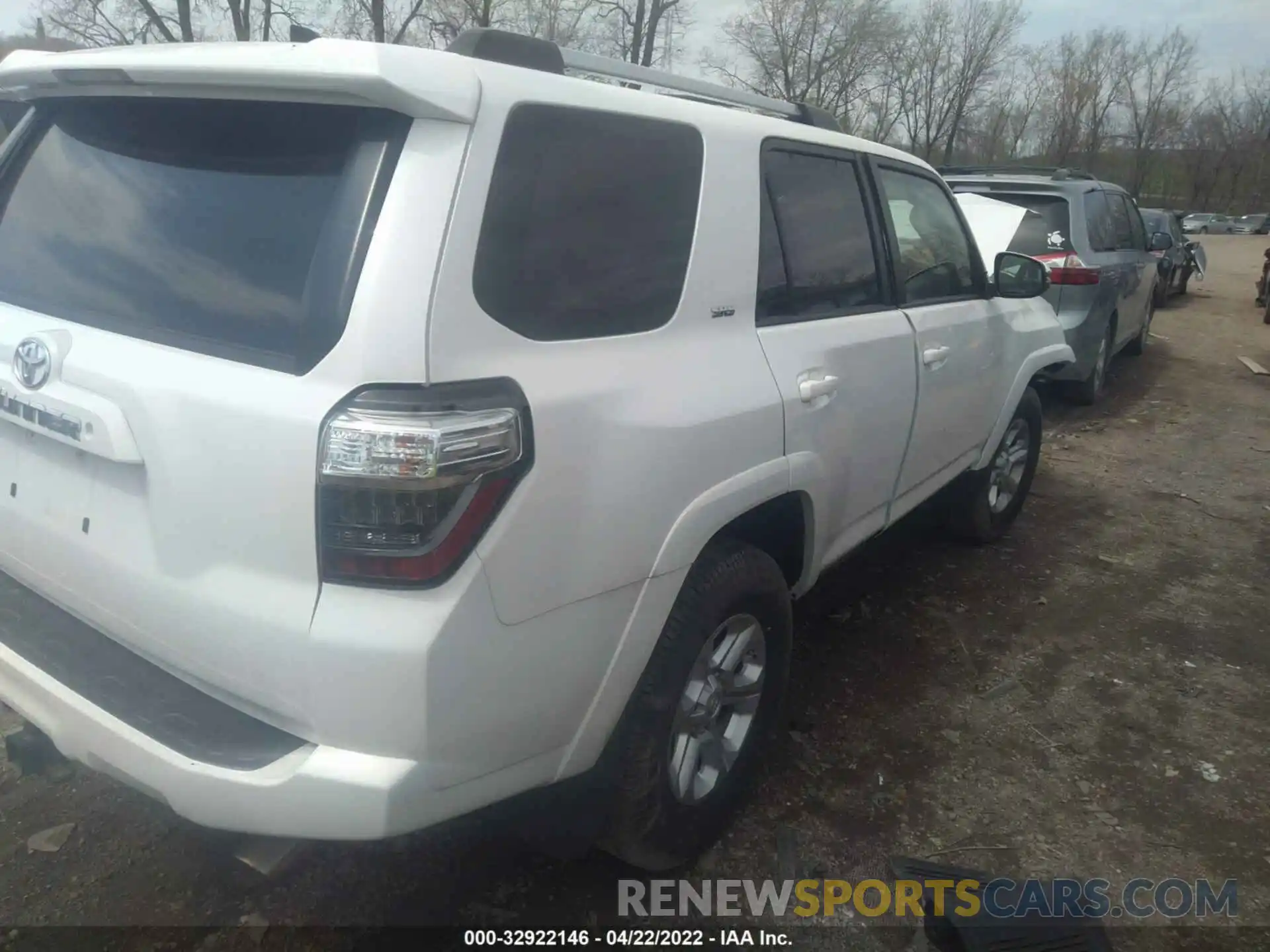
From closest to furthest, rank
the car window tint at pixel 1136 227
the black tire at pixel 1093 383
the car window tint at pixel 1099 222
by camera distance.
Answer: the car window tint at pixel 1099 222
the black tire at pixel 1093 383
the car window tint at pixel 1136 227

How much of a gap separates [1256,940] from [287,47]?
3.09m

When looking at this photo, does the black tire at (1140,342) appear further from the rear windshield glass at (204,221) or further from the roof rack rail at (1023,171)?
the rear windshield glass at (204,221)

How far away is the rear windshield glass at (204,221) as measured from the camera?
167 centimetres

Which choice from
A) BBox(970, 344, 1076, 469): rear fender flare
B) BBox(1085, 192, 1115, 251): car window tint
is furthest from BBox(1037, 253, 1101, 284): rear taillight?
BBox(970, 344, 1076, 469): rear fender flare

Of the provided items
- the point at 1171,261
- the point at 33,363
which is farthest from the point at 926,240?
the point at 1171,261

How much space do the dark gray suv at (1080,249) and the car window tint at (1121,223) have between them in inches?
0.5

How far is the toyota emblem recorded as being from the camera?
1.88 metres

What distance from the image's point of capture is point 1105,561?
16.0ft

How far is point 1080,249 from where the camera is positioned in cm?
721

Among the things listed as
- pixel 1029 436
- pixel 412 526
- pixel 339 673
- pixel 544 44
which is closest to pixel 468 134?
pixel 544 44

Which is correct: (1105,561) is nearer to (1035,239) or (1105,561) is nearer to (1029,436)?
(1029,436)

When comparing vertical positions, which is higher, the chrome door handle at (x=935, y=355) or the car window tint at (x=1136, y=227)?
the car window tint at (x=1136, y=227)

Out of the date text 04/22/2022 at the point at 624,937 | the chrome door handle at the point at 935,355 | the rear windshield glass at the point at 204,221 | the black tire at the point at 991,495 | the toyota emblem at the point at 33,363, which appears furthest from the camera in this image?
the black tire at the point at 991,495

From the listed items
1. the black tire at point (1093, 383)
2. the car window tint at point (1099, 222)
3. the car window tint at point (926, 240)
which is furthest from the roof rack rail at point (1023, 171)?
the car window tint at point (926, 240)
